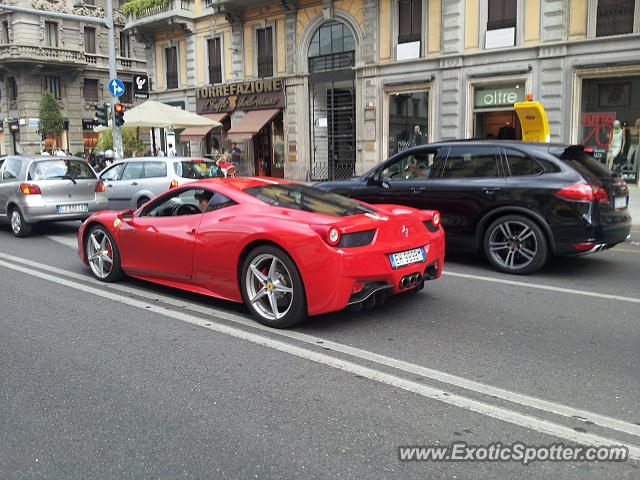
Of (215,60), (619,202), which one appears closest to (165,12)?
(215,60)

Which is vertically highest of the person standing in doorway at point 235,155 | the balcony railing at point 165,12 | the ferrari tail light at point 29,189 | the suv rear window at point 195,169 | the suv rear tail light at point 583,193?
the balcony railing at point 165,12

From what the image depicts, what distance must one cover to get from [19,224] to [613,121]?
52.1ft

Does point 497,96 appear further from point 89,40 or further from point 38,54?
point 89,40

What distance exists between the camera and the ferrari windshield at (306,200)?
5.29 metres

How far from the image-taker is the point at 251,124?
25.9 metres

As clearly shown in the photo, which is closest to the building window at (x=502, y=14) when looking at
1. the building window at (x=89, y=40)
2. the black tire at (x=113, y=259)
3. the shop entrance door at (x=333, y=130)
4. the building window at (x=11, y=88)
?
the shop entrance door at (x=333, y=130)

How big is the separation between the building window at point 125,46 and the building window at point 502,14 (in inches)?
1339

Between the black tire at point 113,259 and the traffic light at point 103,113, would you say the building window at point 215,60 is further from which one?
the black tire at point 113,259

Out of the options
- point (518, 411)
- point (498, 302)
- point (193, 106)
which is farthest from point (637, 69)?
point (193, 106)

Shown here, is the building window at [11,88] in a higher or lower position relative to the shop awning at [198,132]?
higher

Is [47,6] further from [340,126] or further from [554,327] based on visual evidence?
[554,327]

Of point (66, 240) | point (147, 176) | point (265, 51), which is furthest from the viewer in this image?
point (265, 51)

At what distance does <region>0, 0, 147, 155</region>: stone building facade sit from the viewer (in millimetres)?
39500

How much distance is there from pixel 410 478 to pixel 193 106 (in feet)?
92.9
